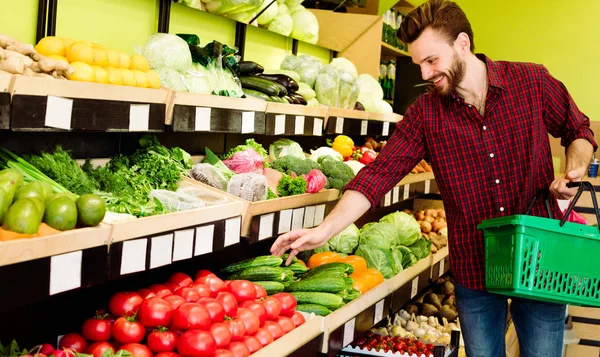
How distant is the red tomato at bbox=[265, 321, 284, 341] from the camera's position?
9.09 feet

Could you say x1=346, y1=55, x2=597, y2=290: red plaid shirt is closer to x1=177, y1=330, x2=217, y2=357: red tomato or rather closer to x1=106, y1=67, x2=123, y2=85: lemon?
x1=177, y1=330, x2=217, y2=357: red tomato

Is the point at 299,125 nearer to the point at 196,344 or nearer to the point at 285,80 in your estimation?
the point at 285,80

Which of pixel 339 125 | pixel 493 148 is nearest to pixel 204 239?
pixel 493 148

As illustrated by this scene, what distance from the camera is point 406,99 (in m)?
6.98

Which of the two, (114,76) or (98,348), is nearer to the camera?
(98,348)

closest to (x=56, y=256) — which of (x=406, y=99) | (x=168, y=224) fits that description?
(x=168, y=224)

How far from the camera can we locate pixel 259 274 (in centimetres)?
332

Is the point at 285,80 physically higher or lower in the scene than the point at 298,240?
higher

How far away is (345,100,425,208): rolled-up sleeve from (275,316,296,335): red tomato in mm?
577

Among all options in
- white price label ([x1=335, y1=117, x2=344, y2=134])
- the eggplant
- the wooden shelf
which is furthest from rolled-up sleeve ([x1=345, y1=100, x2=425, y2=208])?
the wooden shelf

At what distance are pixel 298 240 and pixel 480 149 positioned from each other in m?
0.81

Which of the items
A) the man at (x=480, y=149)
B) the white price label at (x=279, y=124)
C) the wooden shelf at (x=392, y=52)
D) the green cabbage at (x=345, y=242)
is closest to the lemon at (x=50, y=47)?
the man at (x=480, y=149)

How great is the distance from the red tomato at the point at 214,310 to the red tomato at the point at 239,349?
11 centimetres

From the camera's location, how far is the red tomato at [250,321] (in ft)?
8.80
